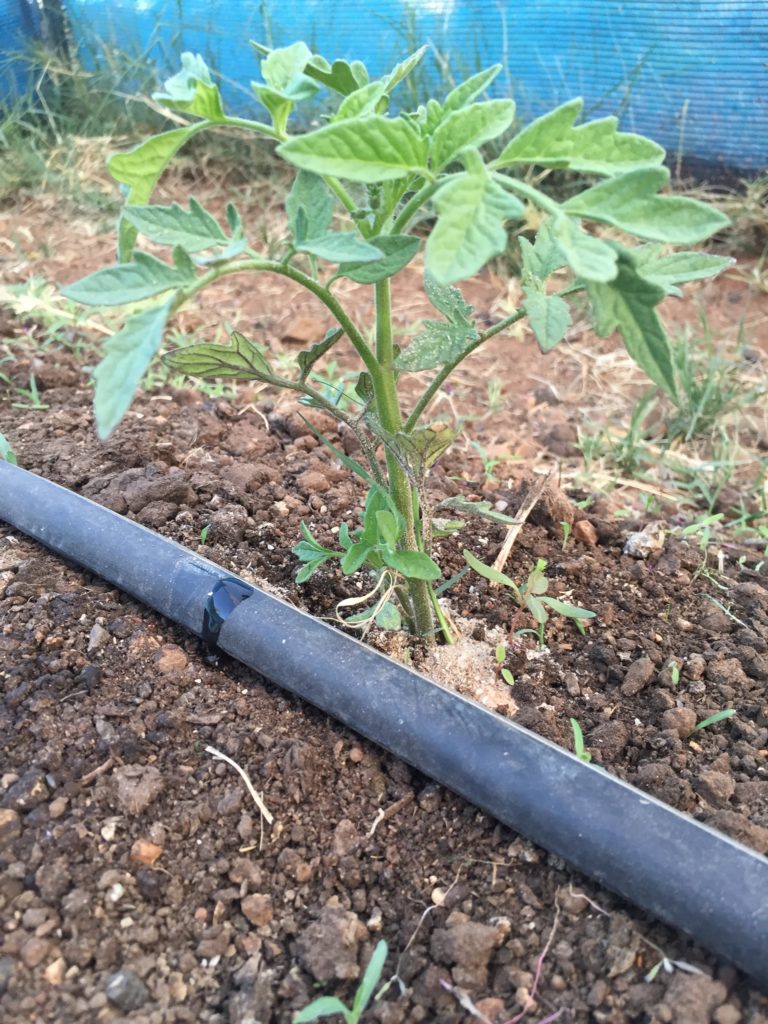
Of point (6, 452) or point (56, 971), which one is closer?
point (56, 971)

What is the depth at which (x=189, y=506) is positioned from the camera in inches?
66.6

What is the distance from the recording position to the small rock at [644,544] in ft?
5.41

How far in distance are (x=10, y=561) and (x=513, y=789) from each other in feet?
3.20

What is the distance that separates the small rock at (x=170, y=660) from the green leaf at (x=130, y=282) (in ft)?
2.09

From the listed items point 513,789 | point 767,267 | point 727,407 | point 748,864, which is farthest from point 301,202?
point 767,267

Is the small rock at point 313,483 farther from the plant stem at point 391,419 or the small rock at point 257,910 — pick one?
the small rock at point 257,910

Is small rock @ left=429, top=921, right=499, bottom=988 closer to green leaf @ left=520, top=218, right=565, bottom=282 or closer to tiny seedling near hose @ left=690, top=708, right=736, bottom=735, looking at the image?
tiny seedling near hose @ left=690, top=708, right=736, bottom=735

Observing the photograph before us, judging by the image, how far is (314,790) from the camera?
3.90 ft

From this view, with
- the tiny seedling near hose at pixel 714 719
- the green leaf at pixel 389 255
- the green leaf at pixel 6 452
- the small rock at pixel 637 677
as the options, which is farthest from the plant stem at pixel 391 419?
the green leaf at pixel 6 452

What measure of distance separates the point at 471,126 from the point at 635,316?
0.25 metres

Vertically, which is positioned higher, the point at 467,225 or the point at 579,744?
the point at 467,225

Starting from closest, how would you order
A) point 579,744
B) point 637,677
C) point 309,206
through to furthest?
point 309,206, point 579,744, point 637,677

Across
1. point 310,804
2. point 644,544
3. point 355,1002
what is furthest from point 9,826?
point 644,544

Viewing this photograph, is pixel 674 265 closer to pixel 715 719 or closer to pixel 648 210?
pixel 648 210
